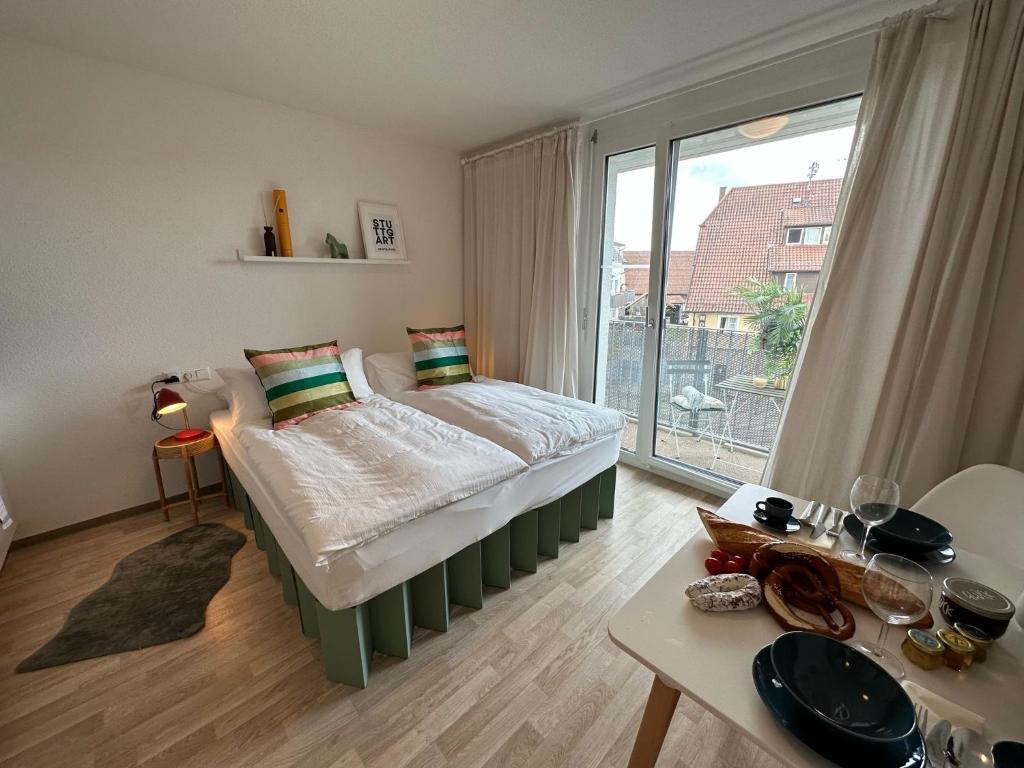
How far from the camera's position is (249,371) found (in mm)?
2416

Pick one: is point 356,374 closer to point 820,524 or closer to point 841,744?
point 820,524

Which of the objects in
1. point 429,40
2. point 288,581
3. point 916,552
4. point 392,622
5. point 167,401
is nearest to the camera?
point 916,552

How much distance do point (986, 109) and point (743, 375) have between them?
1.48 m

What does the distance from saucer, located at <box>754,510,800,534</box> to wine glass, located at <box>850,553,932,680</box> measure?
0.32 metres

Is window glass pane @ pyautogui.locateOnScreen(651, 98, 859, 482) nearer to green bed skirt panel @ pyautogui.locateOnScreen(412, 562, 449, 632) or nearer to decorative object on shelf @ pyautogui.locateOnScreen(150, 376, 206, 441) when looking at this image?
green bed skirt panel @ pyautogui.locateOnScreen(412, 562, 449, 632)

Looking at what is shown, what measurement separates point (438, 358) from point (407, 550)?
1.67 m

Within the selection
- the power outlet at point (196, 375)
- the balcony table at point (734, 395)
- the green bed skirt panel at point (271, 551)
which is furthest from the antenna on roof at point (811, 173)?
the power outlet at point (196, 375)

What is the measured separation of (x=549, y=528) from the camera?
2.08m

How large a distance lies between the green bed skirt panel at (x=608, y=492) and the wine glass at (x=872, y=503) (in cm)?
134

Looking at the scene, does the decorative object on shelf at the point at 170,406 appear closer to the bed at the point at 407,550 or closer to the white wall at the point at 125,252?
the white wall at the point at 125,252

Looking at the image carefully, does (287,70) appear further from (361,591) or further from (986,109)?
(986,109)

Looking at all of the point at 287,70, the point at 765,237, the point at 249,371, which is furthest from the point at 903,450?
the point at 287,70

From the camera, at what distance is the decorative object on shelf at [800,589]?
81 centimetres

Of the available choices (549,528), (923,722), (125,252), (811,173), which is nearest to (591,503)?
(549,528)
